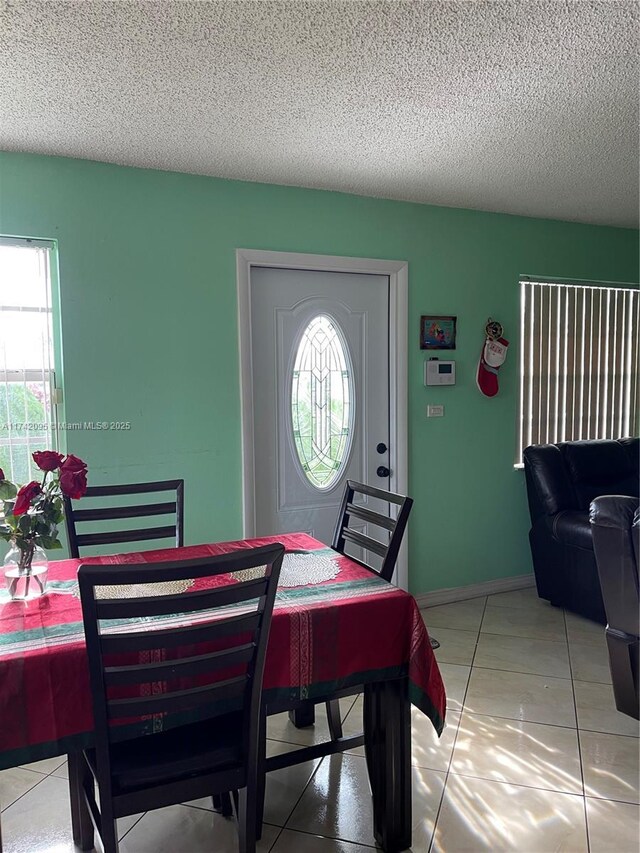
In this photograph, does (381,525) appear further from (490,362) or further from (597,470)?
→ (597,470)

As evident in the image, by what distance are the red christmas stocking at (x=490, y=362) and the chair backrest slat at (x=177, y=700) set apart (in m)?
2.92

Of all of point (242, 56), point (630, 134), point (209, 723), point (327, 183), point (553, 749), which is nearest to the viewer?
point (209, 723)

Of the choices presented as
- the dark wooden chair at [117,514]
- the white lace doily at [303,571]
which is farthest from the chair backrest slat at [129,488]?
the white lace doily at [303,571]

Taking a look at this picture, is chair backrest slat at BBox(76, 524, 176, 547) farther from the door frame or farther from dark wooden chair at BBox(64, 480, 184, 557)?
the door frame

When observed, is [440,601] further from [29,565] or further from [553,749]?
[29,565]

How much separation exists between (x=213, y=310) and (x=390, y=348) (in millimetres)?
1119

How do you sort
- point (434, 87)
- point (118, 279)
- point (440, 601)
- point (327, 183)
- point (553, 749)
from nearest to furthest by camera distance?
point (434, 87), point (553, 749), point (118, 279), point (327, 183), point (440, 601)

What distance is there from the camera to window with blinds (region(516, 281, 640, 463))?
4.26 meters

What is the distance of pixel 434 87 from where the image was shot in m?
2.25

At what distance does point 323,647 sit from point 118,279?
7.04 feet

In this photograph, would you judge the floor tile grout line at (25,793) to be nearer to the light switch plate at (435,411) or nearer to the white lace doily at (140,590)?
the white lace doily at (140,590)

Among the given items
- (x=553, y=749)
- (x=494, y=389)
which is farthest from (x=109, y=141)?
(x=553, y=749)

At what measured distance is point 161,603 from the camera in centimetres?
136

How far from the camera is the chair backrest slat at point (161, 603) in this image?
1338mm
